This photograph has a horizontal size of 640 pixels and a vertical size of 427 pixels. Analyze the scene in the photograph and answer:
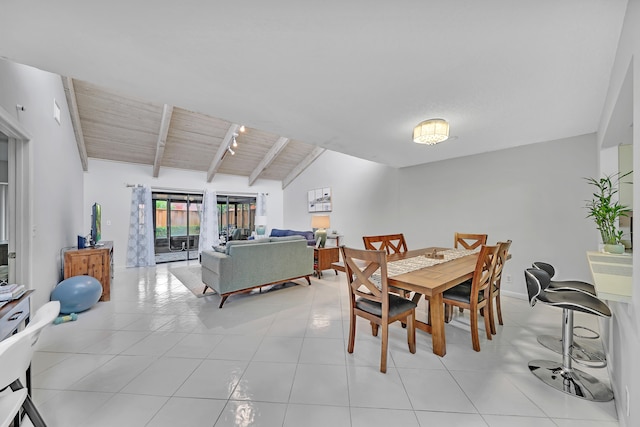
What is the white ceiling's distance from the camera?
50.2 inches

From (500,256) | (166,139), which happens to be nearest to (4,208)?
(166,139)

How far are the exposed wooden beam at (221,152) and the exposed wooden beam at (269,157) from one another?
1.10 metres

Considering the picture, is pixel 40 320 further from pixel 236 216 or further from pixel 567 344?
pixel 236 216

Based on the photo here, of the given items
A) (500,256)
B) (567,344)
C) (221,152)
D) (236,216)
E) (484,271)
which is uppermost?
(221,152)

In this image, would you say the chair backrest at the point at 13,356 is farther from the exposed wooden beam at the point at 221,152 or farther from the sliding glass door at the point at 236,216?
the sliding glass door at the point at 236,216

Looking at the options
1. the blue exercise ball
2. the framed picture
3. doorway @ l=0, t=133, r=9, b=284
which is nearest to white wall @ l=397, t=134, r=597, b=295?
the framed picture

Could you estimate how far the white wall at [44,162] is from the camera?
2246mm

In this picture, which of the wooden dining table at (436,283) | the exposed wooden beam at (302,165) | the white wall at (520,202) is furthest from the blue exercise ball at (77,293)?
the exposed wooden beam at (302,165)

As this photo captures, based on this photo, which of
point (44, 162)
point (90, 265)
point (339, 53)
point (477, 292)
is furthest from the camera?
point (90, 265)

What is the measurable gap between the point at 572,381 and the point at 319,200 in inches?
225

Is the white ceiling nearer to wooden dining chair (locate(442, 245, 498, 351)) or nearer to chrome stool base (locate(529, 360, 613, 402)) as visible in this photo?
wooden dining chair (locate(442, 245, 498, 351))

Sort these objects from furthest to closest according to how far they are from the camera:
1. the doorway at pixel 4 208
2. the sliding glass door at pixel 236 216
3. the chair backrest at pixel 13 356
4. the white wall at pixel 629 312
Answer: the sliding glass door at pixel 236 216, the doorway at pixel 4 208, the white wall at pixel 629 312, the chair backrest at pixel 13 356

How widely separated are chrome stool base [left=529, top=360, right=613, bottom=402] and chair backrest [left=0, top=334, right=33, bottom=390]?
291cm

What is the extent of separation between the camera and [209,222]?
6.94m
